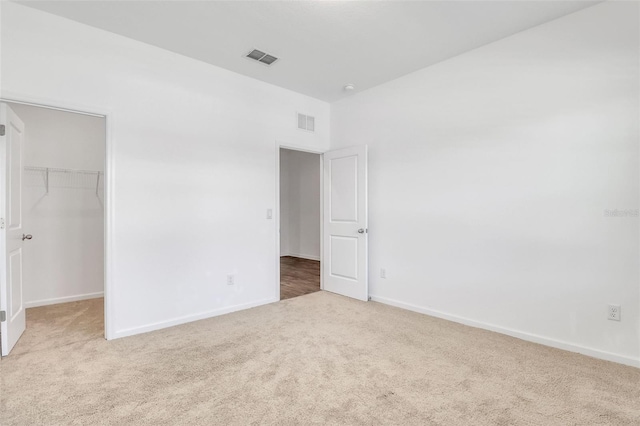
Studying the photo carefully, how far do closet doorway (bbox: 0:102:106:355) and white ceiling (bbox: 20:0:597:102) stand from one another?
5.25 feet

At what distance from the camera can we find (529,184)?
9.33 feet

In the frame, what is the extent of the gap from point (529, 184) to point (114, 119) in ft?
12.5

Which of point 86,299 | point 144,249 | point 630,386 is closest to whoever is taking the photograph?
point 630,386

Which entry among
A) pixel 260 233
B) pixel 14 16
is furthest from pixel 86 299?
pixel 14 16

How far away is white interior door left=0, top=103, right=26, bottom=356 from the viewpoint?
2.52m

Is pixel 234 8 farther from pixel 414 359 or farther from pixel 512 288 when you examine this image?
pixel 512 288

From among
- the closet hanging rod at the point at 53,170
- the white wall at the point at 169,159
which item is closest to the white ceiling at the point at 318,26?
the white wall at the point at 169,159

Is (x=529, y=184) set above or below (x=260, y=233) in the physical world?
above

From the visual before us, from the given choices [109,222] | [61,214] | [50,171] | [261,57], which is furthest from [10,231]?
[261,57]

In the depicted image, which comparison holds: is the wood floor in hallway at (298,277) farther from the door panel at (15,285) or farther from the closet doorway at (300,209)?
the door panel at (15,285)

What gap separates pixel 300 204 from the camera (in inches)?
320

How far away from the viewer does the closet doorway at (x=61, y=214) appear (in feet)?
12.5

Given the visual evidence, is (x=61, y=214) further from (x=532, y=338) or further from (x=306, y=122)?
(x=532, y=338)

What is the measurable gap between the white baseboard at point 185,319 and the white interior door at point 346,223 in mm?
968
